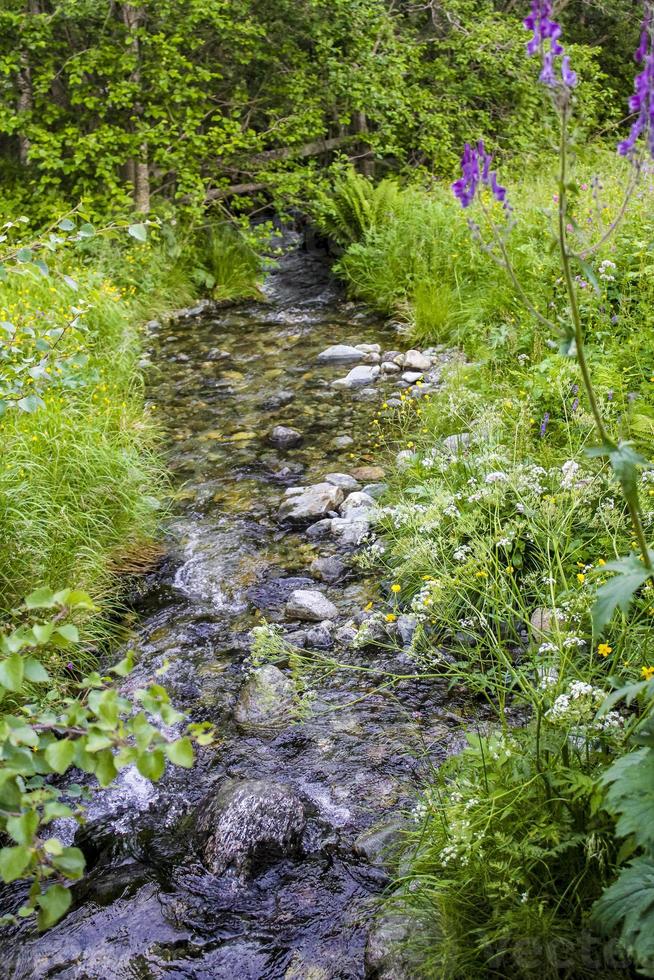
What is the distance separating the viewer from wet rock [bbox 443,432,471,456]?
438 cm

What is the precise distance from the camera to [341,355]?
7469 millimetres

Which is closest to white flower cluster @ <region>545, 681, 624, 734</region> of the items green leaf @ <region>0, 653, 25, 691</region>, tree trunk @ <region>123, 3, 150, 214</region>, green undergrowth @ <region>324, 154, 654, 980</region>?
green undergrowth @ <region>324, 154, 654, 980</region>

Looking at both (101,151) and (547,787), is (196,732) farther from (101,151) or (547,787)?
(101,151)

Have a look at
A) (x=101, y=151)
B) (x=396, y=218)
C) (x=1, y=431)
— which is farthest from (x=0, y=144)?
(x=1, y=431)

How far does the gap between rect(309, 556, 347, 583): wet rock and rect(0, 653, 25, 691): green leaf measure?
2.83 m

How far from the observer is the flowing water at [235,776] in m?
2.36

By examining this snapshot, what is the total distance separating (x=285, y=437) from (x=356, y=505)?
1318 mm

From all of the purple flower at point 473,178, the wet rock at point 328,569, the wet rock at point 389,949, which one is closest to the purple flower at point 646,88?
the purple flower at point 473,178

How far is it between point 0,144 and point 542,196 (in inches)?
256

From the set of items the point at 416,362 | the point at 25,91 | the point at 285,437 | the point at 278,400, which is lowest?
the point at 285,437

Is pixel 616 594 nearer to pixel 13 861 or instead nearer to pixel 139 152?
pixel 13 861

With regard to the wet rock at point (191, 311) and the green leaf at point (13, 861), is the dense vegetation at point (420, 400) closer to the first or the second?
the green leaf at point (13, 861)

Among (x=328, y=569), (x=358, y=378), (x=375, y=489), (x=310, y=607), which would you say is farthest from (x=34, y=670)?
(x=358, y=378)

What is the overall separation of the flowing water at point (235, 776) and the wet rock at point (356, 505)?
0.30 metres
